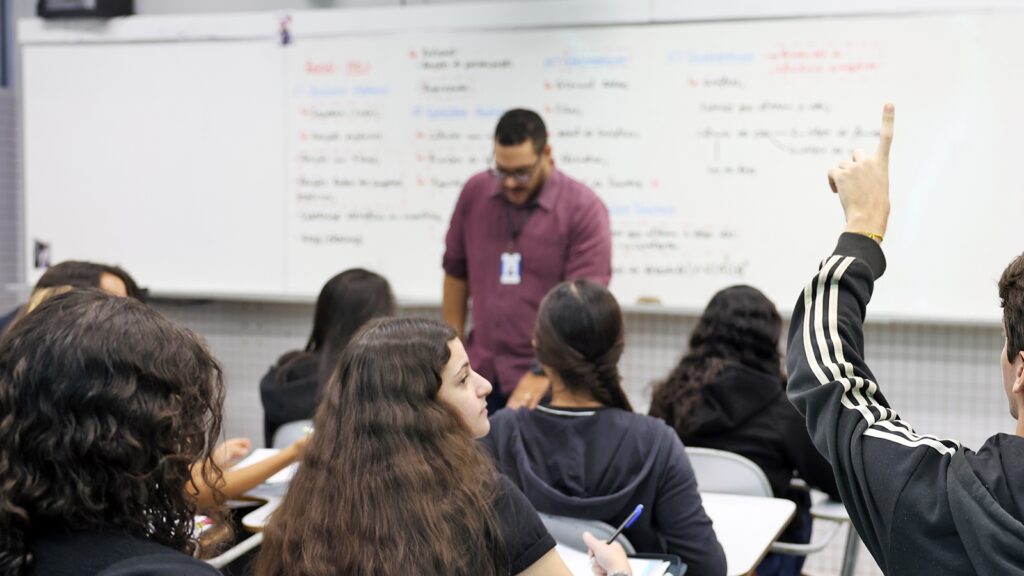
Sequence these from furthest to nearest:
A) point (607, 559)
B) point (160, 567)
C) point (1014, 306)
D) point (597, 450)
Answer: point (597, 450) → point (607, 559) → point (1014, 306) → point (160, 567)

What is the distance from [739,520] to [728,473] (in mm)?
224

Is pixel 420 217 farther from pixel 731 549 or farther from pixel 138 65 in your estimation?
pixel 731 549

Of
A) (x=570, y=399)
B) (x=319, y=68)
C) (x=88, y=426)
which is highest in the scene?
(x=319, y=68)

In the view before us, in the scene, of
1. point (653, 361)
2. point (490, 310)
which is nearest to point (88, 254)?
point (490, 310)

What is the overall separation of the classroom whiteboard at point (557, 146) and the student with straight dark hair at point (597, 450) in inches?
69.7

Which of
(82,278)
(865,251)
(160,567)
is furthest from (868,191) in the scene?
(82,278)

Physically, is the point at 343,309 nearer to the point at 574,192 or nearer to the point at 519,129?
the point at 519,129

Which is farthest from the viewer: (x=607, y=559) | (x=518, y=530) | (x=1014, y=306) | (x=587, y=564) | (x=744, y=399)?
(x=744, y=399)

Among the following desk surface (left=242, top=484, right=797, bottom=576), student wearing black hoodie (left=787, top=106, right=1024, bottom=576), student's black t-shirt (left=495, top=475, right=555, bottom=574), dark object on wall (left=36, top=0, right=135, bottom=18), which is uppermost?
dark object on wall (left=36, top=0, right=135, bottom=18)

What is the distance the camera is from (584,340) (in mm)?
2135

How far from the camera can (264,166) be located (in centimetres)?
436

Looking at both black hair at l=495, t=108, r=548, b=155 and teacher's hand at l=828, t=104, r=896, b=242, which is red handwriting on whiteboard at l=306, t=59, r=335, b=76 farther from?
teacher's hand at l=828, t=104, r=896, b=242

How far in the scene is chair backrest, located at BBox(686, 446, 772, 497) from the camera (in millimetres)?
2500

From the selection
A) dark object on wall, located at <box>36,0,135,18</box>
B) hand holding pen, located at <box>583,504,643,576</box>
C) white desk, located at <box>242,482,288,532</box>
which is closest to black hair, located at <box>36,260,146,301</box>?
white desk, located at <box>242,482,288,532</box>
